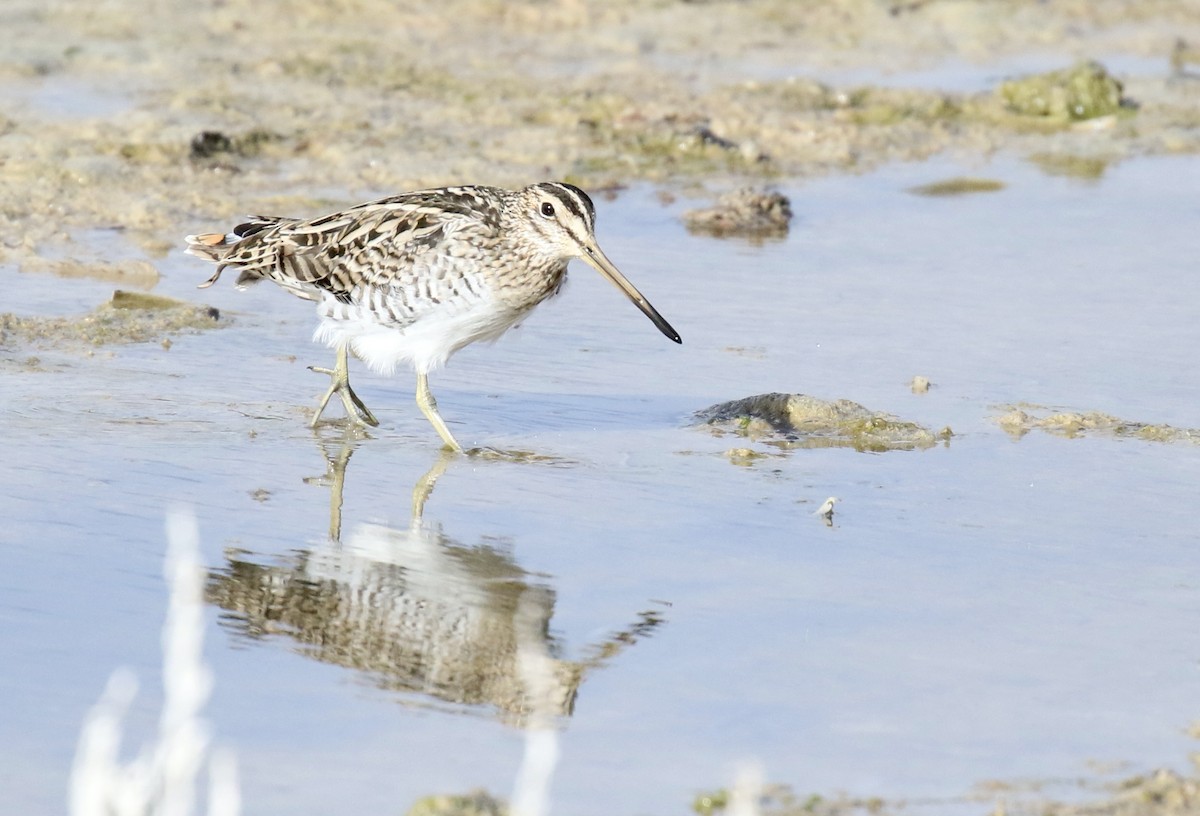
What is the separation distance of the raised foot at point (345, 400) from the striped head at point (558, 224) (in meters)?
0.86

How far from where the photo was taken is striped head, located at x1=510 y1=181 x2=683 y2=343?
7.25 meters

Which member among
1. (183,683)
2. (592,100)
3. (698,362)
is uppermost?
(592,100)

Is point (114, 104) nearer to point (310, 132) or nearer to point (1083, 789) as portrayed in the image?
point (310, 132)

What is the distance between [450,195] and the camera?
7594mm

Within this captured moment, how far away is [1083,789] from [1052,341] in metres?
4.67

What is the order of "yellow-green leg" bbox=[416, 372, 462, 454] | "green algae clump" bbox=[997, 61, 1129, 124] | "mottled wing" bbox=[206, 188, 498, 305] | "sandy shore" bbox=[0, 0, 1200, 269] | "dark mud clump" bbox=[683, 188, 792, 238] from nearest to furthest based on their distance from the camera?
1. "yellow-green leg" bbox=[416, 372, 462, 454]
2. "mottled wing" bbox=[206, 188, 498, 305]
3. "dark mud clump" bbox=[683, 188, 792, 238]
4. "sandy shore" bbox=[0, 0, 1200, 269]
5. "green algae clump" bbox=[997, 61, 1129, 124]

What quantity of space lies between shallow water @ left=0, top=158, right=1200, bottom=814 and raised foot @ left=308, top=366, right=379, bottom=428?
0.49ft

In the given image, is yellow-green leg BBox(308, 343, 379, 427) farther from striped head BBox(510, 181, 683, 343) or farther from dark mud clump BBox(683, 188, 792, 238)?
dark mud clump BBox(683, 188, 792, 238)

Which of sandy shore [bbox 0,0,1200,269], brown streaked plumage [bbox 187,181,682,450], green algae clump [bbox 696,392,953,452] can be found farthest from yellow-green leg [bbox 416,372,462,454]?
sandy shore [bbox 0,0,1200,269]

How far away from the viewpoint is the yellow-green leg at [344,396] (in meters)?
7.25

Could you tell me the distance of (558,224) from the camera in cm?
729

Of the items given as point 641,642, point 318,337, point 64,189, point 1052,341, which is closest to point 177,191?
point 64,189

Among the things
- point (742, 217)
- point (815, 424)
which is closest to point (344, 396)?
point (815, 424)

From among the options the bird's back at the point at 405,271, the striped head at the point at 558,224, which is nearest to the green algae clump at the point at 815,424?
the striped head at the point at 558,224
